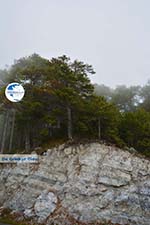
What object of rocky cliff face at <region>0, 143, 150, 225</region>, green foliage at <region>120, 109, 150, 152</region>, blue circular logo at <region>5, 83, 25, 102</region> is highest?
blue circular logo at <region>5, 83, 25, 102</region>

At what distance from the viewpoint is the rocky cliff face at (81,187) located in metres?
11.7

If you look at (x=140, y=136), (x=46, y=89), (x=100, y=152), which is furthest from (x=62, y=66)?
(x=140, y=136)

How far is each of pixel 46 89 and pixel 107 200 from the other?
7497 mm

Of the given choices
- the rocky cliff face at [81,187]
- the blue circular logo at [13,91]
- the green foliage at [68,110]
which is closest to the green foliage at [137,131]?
the green foliage at [68,110]

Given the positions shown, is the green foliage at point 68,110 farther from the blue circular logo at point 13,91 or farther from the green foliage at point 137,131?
the blue circular logo at point 13,91

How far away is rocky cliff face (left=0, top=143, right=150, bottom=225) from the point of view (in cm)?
1168

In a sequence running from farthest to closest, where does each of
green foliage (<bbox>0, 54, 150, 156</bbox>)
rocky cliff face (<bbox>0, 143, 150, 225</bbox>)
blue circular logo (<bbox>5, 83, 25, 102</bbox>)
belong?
1. green foliage (<bbox>0, 54, 150, 156</bbox>)
2. blue circular logo (<bbox>5, 83, 25, 102</bbox>)
3. rocky cliff face (<bbox>0, 143, 150, 225</bbox>)

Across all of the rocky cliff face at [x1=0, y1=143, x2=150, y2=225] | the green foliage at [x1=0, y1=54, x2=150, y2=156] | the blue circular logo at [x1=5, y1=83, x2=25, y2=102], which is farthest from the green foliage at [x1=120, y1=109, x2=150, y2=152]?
the blue circular logo at [x1=5, y1=83, x2=25, y2=102]

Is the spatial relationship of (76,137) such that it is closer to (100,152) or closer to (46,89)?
(100,152)

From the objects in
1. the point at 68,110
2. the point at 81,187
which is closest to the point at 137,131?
the point at 68,110

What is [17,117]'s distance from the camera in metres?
16.3

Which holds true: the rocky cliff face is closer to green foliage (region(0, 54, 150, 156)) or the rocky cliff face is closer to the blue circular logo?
green foliage (region(0, 54, 150, 156))

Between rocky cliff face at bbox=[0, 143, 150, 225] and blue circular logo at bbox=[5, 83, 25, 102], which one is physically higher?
blue circular logo at bbox=[5, 83, 25, 102]

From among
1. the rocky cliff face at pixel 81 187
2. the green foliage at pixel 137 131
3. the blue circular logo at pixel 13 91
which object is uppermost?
the blue circular logo at pixel 13 91
